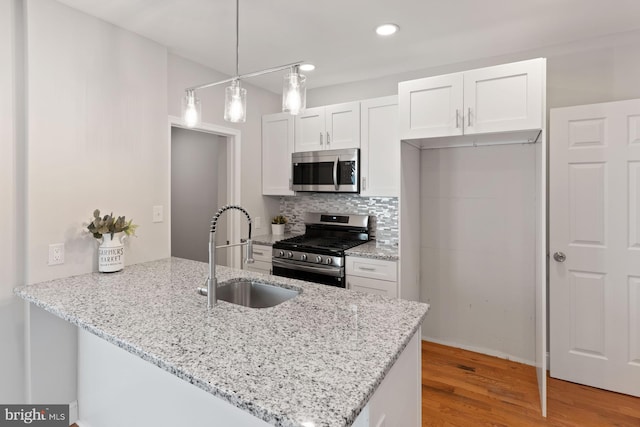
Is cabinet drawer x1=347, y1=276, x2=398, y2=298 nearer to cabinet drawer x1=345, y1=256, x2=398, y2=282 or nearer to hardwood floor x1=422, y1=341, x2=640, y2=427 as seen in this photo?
cabinet drawer x1=345, y1=256, x2=398, y2=282

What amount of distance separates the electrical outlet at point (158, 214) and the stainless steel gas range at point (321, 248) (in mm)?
1035

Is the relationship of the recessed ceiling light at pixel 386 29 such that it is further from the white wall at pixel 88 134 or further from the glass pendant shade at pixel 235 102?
the white wall at pixel 88 134

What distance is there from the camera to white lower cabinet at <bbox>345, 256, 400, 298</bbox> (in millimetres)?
2748

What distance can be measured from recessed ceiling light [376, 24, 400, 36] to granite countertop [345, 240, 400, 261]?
1.68 m

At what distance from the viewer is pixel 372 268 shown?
282 cm

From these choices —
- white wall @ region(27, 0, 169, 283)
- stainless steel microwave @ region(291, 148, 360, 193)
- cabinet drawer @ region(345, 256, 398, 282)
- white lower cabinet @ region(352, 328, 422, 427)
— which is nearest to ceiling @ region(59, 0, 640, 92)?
white wall @ region(27, 0, 169, 283)

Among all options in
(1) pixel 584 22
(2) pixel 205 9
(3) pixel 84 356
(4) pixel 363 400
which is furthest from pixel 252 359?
(1) pixel 584 22

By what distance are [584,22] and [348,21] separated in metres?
1.62

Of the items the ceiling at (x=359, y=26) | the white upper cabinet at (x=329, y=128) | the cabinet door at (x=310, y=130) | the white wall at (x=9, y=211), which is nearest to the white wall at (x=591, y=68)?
the ceiling at (x=359, y=26)

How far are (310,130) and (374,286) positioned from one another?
167cm

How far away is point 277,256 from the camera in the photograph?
322 cm

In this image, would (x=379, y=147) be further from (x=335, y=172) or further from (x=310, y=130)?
(x=310, y=130)

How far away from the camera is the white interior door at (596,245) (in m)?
2.35

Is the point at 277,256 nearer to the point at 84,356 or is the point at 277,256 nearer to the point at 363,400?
the point at 84,356
